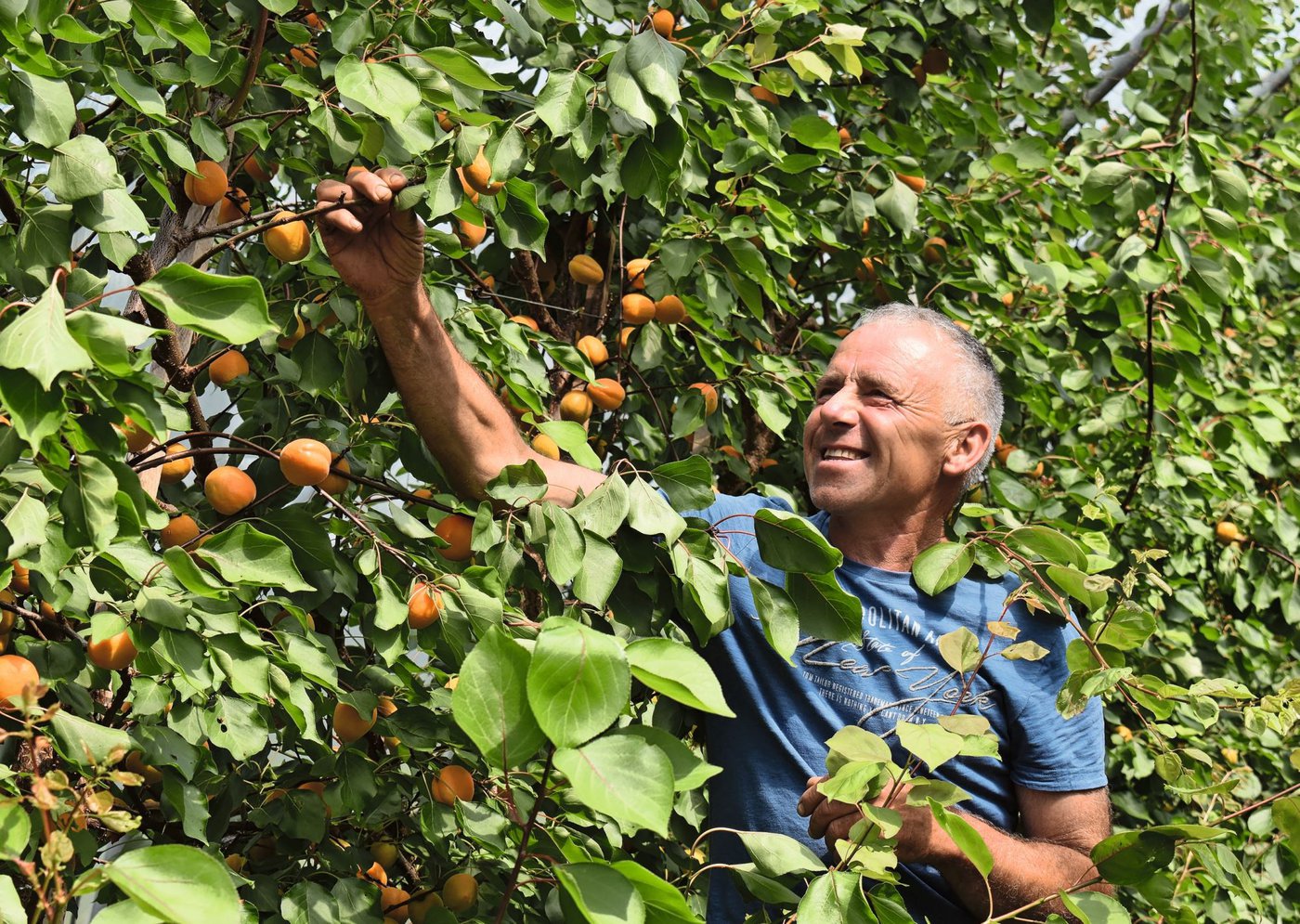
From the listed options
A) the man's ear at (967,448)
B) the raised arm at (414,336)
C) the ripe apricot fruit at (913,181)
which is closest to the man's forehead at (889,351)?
the man's ear at (967,448)

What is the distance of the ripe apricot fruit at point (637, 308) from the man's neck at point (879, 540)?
46 cm

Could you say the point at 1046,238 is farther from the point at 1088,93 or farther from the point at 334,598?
the point at 334,598

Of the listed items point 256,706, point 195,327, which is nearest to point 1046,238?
point 256,706

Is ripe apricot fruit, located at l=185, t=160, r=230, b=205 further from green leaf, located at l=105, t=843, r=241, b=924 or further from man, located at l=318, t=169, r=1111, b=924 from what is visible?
green leaf, located at l=105, t=843, r=241, b=924

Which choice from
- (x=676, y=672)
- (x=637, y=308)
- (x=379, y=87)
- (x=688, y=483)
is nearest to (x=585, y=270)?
(x=637, y=308)

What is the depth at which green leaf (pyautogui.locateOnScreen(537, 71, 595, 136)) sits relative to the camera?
1309mm

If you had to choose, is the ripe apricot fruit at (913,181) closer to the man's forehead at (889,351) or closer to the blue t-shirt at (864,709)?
the man's forehead at (889,351)

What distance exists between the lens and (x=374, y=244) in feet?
4.77

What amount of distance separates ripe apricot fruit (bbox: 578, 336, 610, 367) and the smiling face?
1.18 ft

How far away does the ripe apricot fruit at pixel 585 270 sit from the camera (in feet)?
7.06

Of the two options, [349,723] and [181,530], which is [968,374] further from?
[181,530]

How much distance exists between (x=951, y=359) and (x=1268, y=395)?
148cm

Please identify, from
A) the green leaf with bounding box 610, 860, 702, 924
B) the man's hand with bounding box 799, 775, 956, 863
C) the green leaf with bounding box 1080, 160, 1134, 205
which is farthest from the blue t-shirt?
the green leaf with bounding box 610, 860, 702, 924

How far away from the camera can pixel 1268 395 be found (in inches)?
124
